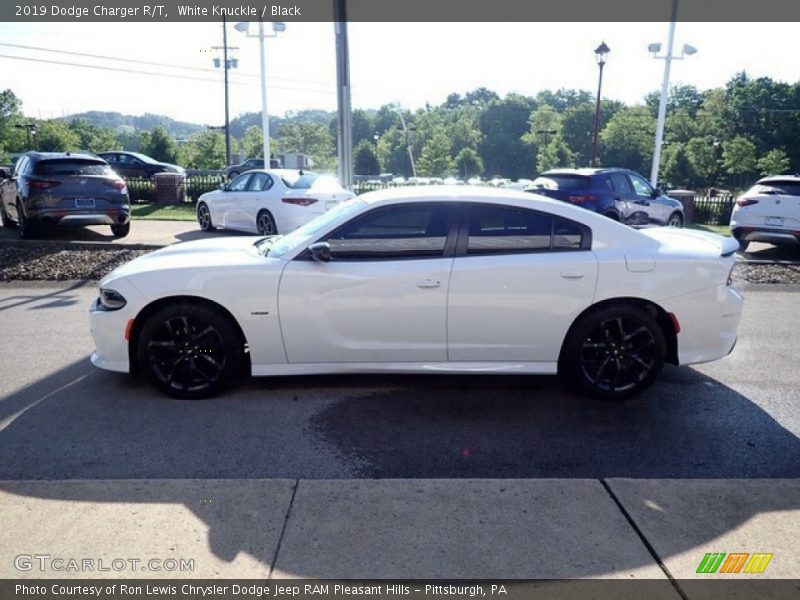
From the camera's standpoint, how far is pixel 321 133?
8819 cm

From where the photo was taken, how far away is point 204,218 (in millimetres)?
13969

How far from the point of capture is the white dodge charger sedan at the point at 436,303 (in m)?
4.50

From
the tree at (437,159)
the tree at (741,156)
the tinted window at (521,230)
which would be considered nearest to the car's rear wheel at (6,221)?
the tinted window at (521,230)

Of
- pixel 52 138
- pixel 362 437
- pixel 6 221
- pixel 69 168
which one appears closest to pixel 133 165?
pixel 6 221

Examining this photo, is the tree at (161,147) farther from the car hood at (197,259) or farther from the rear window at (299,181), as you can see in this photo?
the car hood at (197,259)

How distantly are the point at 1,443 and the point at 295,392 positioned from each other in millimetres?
1927

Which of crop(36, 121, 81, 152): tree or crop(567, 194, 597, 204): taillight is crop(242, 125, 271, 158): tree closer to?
crop(36, 121, 81, 152): tree

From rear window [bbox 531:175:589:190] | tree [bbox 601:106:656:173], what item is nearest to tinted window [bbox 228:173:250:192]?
rear window [bbox 531:175:589:190]

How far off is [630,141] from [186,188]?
60.6 metres

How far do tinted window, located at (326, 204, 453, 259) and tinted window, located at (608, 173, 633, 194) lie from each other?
29.8 feet

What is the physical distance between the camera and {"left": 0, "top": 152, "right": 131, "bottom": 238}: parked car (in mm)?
11117

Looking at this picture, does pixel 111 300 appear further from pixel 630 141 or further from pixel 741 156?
pixel 630 141

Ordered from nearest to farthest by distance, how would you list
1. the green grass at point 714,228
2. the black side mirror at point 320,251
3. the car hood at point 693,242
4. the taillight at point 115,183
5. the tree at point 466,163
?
the black side mirror at point 320,251 → the car hood at point 693,242 → the taillight at point 115,183 → the green grass at point 714,228 → the tree at point 466,163

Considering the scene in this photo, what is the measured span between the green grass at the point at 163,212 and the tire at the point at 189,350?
12.9m
